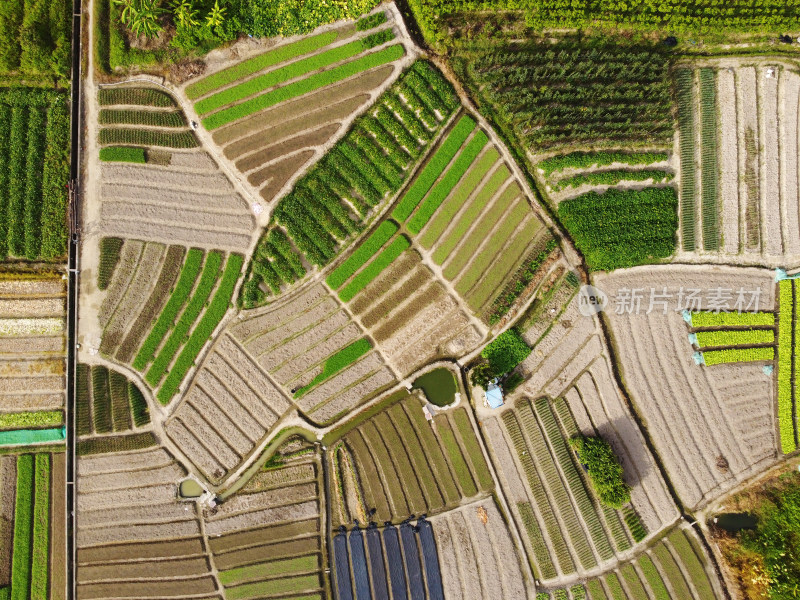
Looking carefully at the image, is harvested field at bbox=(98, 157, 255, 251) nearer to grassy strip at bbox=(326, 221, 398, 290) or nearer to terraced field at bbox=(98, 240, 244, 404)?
terraced field at bbox=(98, 240, 244, 404)

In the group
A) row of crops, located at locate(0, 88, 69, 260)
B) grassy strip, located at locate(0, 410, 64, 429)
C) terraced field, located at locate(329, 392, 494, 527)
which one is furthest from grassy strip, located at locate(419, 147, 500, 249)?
grassy strip, located at locate(0, 410, 64, 429)

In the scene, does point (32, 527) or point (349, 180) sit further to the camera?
point (349, 180)

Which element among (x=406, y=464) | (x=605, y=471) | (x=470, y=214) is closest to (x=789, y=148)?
(x=470, y=214)

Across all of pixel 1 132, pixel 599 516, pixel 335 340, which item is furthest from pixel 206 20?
pixel 599 516

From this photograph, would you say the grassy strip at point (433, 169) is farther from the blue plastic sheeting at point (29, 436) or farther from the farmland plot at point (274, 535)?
the blue plastic sheeting at point (29, 436)

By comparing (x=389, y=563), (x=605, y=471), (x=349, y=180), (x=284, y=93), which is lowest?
(x=389, y=563)

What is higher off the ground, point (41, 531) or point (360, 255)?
point (360, 255)

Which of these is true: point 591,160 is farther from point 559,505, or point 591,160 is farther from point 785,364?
point 559,505
